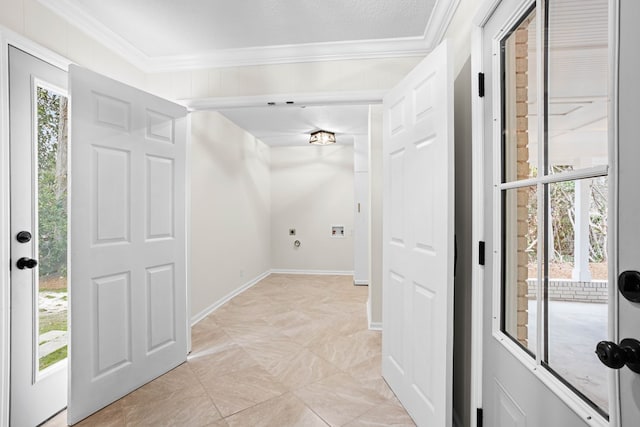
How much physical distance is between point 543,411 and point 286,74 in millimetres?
2512

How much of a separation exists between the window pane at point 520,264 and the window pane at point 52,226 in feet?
7.97

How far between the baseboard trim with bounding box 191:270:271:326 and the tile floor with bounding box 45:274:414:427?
0.08 m

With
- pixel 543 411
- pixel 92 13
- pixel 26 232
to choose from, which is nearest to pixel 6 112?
pixel 26 232

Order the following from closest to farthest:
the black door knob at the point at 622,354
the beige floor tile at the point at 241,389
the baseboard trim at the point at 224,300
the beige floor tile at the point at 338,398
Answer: the black door knob at the point at 622,354
the beige floor tile at the point at 338,398
the beige floor tile at the point at 241,389
the baseboard trim at the point at 224,300

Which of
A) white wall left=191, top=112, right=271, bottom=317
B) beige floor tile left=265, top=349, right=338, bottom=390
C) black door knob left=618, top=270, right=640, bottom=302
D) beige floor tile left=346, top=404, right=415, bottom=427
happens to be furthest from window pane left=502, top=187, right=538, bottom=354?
white wall left=191, top=112, right=271, bottom=317

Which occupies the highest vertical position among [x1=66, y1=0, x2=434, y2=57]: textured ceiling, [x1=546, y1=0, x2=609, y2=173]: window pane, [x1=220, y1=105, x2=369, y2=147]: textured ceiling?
[x1=220, y1=105, x2=369, y2=147]: textured ceiling

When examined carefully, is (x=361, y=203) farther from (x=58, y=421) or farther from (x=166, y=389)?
(x=58, y=421)

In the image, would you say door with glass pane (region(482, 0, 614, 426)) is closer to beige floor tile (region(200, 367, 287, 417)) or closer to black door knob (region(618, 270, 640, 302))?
black door knob (region(618, 270, 640, 302))

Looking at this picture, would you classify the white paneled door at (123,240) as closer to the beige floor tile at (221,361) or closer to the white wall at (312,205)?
the beige floor tile at (221,361)

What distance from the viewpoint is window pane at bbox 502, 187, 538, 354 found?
1094 mm

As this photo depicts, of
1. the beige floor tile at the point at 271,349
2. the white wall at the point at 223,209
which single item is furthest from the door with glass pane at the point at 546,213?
the white wall at the point at 223,209

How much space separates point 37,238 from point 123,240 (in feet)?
1.38

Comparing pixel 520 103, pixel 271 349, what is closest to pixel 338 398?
pixel 271 349

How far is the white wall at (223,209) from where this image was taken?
3566 millimetres
